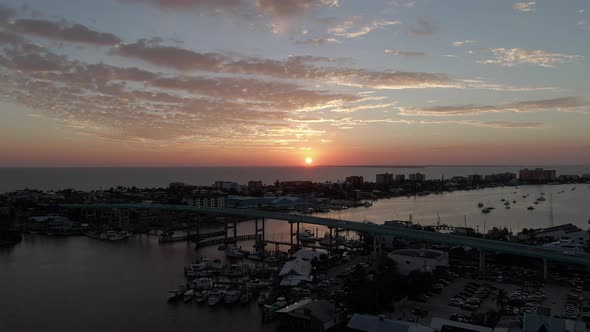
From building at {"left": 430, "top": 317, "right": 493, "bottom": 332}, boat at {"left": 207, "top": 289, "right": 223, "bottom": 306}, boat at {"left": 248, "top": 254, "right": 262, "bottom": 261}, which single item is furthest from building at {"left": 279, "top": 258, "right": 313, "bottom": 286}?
building at {"left": 430, "top": 317, "right": 493, "bottom": 332}

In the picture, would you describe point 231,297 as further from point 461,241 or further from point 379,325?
point 461,241

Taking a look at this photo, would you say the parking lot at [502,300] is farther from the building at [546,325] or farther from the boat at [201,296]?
the boat at [201,296]

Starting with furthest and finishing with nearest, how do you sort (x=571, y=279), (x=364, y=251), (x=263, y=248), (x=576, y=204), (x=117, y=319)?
(x=576, y=204), (x=263, y=248), (x=364, y=251), (x=571, y=279), (x=117, y=319)

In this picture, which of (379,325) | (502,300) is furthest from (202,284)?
(502,300)

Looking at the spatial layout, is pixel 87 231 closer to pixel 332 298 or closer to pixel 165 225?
pixel 165 225

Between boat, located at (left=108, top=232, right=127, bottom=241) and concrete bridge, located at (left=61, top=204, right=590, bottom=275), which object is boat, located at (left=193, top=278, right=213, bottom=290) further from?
boat, located at (left=108, top=232, right=127, bottom=241)

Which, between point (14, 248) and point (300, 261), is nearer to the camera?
point (300, 261)

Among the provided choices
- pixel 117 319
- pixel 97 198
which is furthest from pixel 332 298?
pixel 97 198
